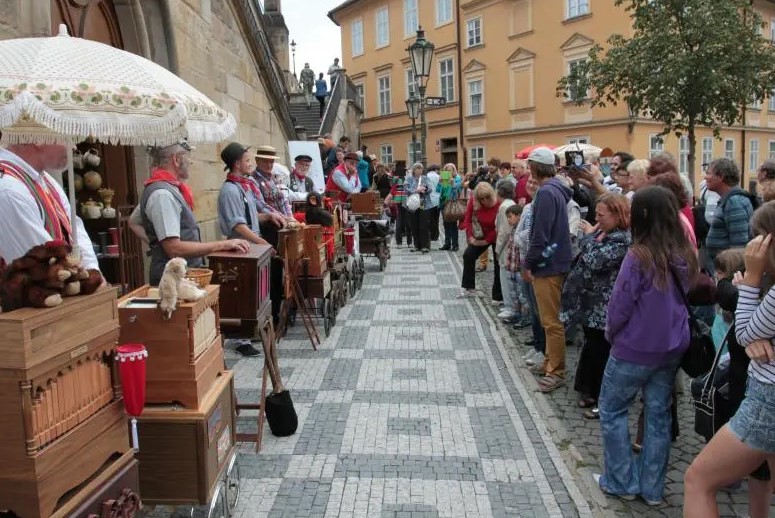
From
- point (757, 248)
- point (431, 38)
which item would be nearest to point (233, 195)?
point (757, 248)

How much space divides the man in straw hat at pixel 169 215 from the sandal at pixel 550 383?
2841 millimetres

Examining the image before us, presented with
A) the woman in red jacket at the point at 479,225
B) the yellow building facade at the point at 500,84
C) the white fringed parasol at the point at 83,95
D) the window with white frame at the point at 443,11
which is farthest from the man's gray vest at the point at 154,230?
the window with white frame at the point at 443,11

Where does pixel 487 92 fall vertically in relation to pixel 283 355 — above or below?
above

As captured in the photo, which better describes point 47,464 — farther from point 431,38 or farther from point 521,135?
point 431,38

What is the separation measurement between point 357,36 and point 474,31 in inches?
434

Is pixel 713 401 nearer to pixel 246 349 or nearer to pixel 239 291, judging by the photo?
pixel 239 291

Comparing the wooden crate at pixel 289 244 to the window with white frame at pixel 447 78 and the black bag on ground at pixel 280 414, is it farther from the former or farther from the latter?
the window with white frame at pixel 447 78

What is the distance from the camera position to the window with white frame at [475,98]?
1273 inches

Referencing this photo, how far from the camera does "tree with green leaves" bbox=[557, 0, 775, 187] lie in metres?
14.8

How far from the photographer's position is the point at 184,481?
121 inches

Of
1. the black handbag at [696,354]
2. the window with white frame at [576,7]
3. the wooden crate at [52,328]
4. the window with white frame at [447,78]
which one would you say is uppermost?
the window with white frame at [576,7]

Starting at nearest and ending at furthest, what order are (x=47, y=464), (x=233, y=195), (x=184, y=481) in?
(x=47, y=464), (x=184, y=481), (x=233, y=195)

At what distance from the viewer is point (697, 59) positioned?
15.0 meters

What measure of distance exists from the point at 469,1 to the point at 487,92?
4.74 m
